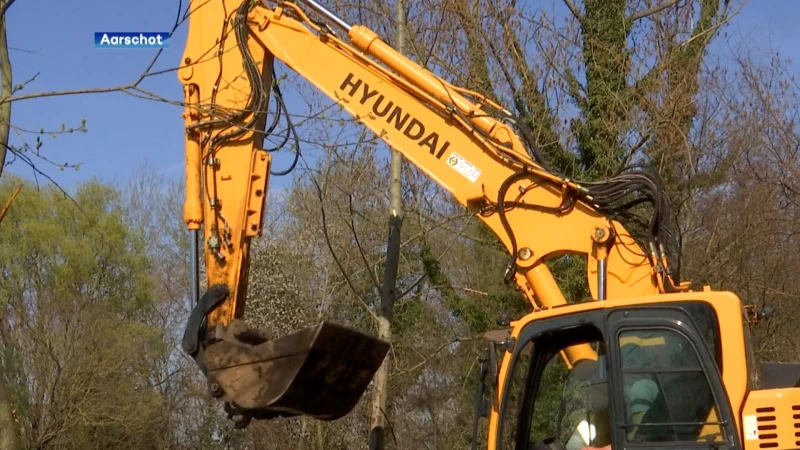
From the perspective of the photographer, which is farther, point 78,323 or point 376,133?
point 78,323

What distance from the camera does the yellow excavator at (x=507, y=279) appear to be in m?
5.16

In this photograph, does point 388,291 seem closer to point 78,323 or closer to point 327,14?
point 327,14

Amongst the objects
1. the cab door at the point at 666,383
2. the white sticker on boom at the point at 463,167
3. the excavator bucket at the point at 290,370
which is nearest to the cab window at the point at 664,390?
the cab door at the point at 666,383

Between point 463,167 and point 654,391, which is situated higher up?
point 463,167

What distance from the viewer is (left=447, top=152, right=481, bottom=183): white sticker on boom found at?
271 inches

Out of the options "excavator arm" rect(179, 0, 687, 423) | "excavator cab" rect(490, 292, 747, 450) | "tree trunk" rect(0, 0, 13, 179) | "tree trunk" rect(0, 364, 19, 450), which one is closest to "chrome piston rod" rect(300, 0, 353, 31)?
"excavator arm" rect(179, 0, 687, 423)

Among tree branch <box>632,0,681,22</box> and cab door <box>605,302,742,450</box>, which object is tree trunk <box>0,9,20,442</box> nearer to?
cab door <box>605,302,742,450</box>

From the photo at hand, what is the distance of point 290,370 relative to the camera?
6.01 meters

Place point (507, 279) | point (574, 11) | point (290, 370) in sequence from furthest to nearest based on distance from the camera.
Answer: point (574, 11), point (507, 279), point (290, 370)

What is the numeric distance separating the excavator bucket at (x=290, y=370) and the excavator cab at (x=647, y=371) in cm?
108

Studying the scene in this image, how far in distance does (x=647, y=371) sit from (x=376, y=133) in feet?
9.00

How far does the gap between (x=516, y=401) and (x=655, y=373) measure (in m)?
0.90

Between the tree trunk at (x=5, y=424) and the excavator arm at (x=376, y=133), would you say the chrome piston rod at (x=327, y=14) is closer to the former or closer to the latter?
the excavator arm at (x=376, y=133)

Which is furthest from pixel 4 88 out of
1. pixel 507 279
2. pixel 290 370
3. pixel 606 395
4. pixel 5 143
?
pixel 606 395
